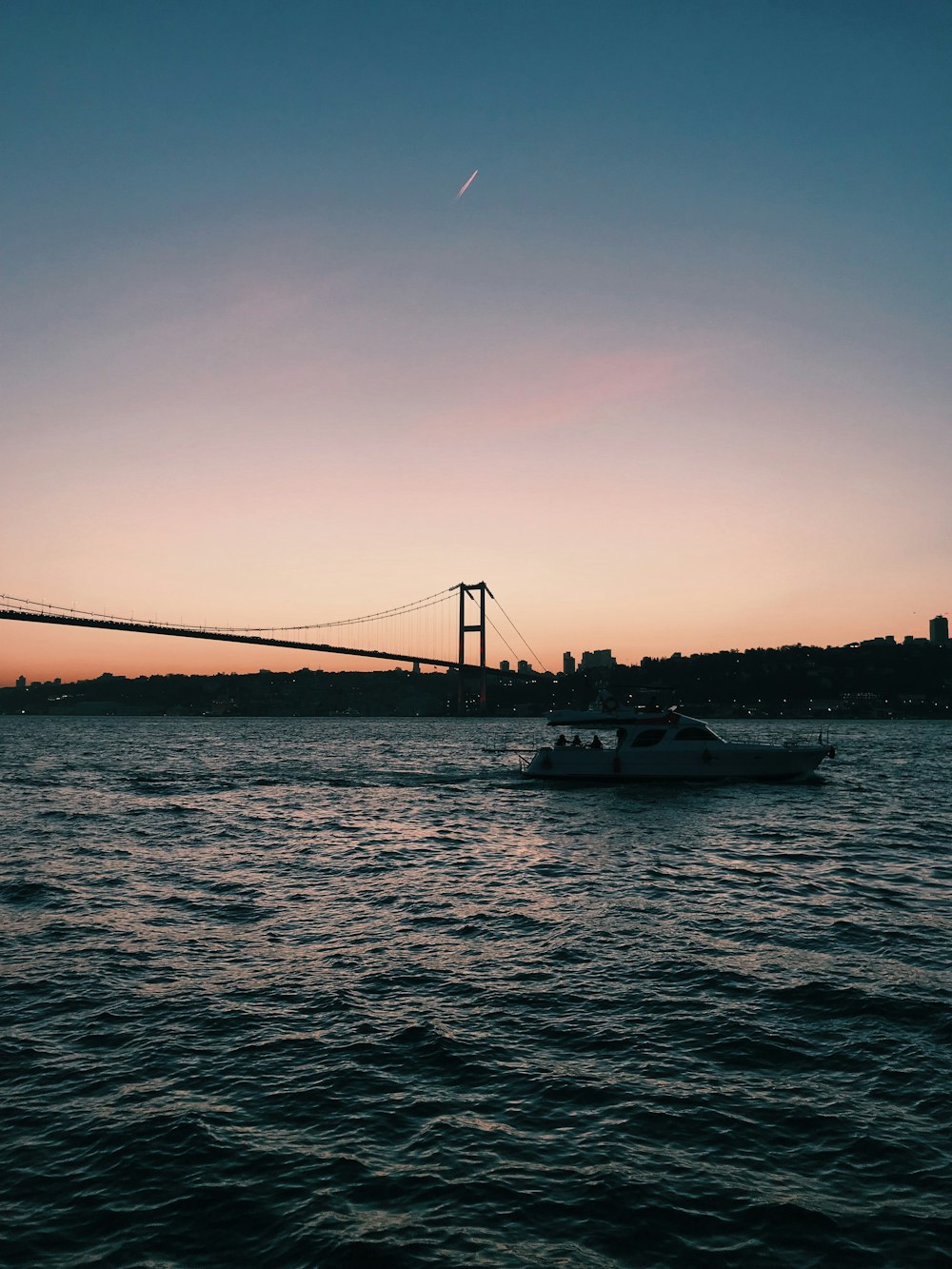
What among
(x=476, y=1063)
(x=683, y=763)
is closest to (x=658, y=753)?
(x=683, y=763)

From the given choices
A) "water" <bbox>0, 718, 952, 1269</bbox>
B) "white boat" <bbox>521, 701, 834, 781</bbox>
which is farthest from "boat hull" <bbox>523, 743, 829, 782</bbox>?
"water" <bbox>0, 718, 952, 1269</bbox>

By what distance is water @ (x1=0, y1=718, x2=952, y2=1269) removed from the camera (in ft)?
21.0

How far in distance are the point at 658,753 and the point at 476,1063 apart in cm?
2941

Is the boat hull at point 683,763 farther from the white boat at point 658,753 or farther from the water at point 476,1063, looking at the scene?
the water at point 476,1063

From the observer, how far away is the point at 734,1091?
27.7ft

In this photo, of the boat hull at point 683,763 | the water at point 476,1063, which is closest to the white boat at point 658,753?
the boat hull at point 683,763

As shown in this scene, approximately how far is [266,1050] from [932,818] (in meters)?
29.7

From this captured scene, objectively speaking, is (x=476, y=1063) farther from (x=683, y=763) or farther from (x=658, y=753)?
(x=683, y=763)

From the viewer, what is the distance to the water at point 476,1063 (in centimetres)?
641

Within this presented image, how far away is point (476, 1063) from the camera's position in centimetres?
916

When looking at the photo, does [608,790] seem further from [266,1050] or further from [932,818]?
[266,1050]

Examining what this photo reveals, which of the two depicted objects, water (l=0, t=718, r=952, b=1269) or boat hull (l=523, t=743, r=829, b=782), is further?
boat hull (l=523, t=743, r=829, b=782)

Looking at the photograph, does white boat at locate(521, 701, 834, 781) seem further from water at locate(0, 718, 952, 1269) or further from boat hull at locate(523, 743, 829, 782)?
water at locate(0, 718, 952, 1269)

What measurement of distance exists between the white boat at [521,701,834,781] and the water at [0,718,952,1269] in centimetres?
1570
